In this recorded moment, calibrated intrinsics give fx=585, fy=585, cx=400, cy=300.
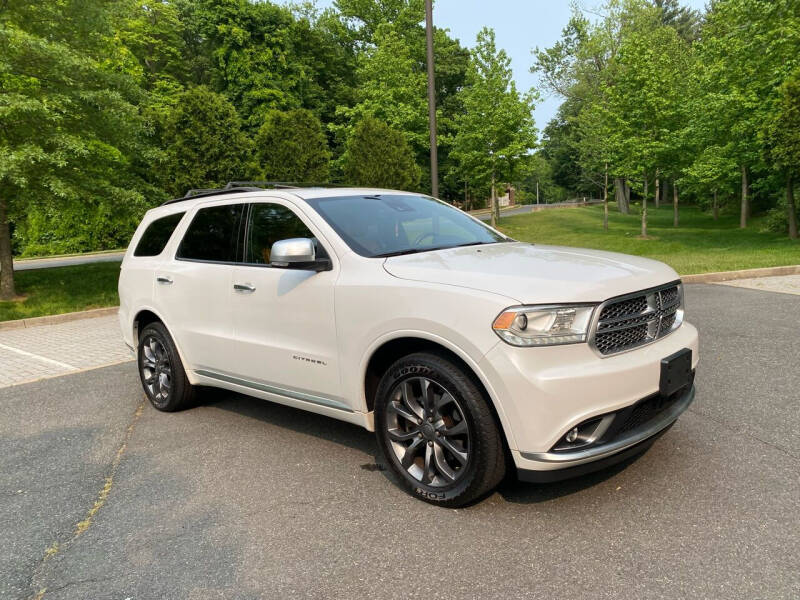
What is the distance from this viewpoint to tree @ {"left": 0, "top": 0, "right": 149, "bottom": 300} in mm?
10664

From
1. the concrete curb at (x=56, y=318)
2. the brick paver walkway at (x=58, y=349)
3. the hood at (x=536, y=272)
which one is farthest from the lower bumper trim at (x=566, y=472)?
the concrete curb at (x=56, y=318)

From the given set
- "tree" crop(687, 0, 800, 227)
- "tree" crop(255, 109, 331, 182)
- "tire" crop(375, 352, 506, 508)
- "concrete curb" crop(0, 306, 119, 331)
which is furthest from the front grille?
"tree" crop(687, 0, 800, 227)

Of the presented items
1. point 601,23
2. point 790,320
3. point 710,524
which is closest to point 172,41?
point 601,23

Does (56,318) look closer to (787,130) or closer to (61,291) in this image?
(61,291)

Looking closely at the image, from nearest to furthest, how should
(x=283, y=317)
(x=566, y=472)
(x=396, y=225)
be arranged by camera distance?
(x=566, y=472)
(x=283, y=317)
(x=396, y=225)

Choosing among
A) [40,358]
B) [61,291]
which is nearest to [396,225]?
[40,358]

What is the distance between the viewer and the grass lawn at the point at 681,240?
14219mm

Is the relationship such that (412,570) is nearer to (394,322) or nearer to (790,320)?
(394,322)

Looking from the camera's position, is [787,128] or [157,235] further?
[787,128]

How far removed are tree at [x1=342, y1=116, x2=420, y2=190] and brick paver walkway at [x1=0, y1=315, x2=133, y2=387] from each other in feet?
44.6

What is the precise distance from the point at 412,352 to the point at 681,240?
23.4 m

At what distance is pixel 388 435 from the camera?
345 centimetres

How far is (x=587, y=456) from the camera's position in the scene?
285 centimetres

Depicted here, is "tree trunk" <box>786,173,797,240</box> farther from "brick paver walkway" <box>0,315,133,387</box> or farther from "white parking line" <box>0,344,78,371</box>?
"white parking line" <box>0,344,78,371</box>
